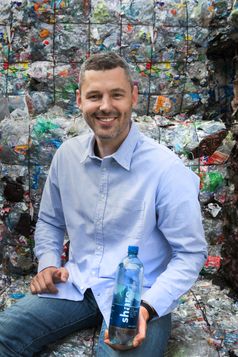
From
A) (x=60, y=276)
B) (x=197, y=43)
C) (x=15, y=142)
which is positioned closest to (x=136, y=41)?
(x=197, y=43)

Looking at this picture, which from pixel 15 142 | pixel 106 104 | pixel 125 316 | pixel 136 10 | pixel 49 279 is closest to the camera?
pixel 125 316

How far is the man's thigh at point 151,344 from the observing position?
170 centimetres

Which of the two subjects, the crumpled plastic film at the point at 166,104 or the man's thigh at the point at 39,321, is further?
the crumpled plastic film at the point at 166,104

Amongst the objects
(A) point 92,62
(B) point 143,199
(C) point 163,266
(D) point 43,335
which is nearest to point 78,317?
(D) point 43,335

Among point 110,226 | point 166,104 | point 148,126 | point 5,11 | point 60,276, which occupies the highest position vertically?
point 5,11

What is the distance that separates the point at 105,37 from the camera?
9.47 ft

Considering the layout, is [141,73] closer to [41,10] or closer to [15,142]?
[41,10]

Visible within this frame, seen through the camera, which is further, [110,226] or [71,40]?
[71,40]

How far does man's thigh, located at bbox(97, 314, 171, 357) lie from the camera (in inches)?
66.9

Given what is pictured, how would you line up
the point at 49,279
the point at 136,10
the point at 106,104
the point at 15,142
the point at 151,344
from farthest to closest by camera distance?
the point at 136,10, the point at 15,142, the point at 49,279, the point at 106,104, the point at 151,344

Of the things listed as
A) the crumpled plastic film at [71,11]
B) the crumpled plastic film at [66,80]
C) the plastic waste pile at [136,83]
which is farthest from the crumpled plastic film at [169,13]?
the crumpled plastic film at [66,80]

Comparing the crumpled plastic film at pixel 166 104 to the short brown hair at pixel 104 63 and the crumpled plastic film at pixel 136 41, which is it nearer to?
the crumpled plastic film at pixel 136 41

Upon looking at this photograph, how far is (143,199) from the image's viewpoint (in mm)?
1908

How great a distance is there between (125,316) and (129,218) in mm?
440
